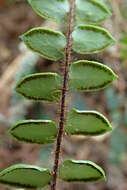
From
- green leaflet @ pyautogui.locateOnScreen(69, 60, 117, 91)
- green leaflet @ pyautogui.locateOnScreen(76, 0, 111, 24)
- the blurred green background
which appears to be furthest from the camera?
the blurred green background

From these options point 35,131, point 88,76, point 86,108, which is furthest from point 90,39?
point 86,108

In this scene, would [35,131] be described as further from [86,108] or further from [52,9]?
[86,108]

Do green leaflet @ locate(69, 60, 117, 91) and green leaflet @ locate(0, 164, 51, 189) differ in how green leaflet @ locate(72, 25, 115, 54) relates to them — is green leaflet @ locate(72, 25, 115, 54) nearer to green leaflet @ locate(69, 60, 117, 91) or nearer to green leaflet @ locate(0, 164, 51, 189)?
green leaflet @ locate(69, 60, 117, 91)

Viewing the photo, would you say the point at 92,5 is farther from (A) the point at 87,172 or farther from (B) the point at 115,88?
(B) the point at 115,88

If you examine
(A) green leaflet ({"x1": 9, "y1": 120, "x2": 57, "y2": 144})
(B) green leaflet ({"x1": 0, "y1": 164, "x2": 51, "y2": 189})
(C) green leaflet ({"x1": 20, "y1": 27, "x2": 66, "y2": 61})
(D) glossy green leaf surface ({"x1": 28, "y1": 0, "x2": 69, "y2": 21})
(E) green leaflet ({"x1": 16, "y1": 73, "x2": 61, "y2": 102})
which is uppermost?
(D) glossy green leaf surface ({"x1": 28, "y1": 0, "x2": 69, "y2": 21})

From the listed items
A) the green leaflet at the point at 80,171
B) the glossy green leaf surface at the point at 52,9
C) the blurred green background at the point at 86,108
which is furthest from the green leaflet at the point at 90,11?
the blurred green background at the point at 86,108

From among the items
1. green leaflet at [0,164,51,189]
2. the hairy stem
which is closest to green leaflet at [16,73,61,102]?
the hairy stem
